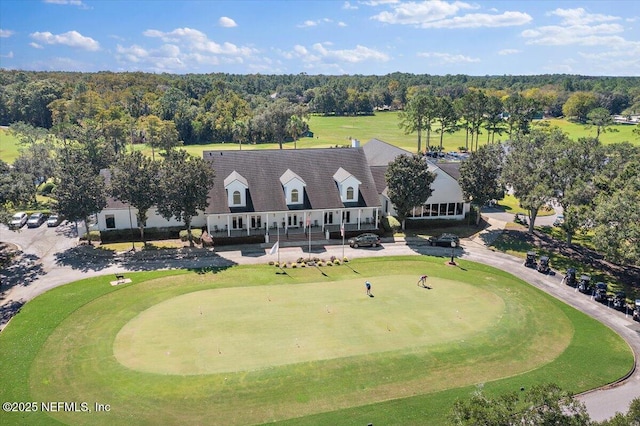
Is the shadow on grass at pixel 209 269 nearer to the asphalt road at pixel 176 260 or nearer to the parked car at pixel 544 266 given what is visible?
the asphalt road at pixel 176 260

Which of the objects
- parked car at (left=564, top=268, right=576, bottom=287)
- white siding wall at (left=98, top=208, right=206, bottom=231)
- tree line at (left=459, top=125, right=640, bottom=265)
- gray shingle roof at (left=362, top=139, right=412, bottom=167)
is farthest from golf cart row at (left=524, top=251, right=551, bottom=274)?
white siding wall at (left=98, top=208, right=206, bottom=231)

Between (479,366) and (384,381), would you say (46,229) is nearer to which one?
(384,381)

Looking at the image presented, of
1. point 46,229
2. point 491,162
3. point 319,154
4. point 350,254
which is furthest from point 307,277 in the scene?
point 46,229

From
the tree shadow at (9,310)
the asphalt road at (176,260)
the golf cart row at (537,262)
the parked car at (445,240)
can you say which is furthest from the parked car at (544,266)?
the tree shadow at (9,310)

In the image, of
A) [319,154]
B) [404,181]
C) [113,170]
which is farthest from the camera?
[319,154]

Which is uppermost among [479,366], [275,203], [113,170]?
[113,170]

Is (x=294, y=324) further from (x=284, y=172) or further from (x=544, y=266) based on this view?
(x=544, y=266)
